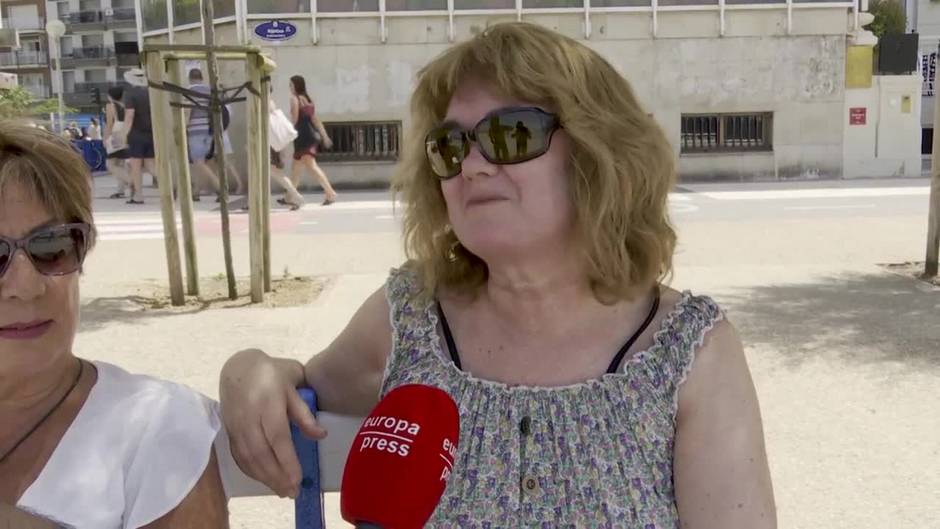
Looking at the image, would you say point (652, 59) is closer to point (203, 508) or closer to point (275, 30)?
point (275, 30)

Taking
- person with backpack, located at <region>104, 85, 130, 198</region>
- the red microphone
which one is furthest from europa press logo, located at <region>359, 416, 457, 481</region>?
person with backpack, located at <region>104, 85, 130, 198</region>

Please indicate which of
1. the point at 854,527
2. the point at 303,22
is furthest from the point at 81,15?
the point at 854,527

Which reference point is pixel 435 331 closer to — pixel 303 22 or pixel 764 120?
pixel 303 22

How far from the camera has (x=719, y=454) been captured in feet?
6.48

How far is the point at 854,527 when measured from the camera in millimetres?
3812

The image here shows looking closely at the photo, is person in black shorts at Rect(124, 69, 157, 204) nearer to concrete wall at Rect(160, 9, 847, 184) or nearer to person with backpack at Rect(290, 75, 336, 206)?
person with backpack at Rect(290, 75, 336, 206)

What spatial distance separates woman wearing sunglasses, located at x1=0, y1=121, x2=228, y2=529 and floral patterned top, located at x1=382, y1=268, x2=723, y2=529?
474 mm

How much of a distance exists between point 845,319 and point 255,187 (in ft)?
13.6

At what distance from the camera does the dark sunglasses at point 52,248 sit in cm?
182

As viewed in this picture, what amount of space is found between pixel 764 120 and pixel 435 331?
1795 centimetres

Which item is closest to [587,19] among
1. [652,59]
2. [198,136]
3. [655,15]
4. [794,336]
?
[655,15]

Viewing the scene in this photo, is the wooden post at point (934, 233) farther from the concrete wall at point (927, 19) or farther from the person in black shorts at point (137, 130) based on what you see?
the concrete wall at point (927, 19)

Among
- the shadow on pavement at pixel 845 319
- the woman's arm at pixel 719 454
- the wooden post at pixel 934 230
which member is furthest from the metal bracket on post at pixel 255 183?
the woman's arm at pixel 719 454

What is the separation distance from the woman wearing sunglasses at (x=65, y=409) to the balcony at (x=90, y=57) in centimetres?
8265
